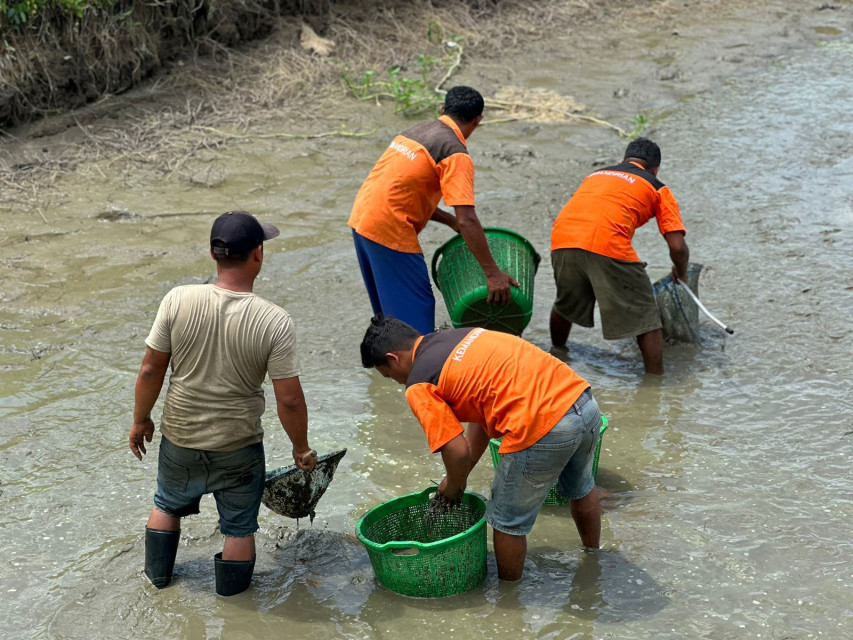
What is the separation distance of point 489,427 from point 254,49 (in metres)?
8.05

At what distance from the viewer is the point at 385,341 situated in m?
3.85

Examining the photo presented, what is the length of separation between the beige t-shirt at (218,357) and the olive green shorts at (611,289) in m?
2.72

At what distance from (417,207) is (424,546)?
2338 millimetres

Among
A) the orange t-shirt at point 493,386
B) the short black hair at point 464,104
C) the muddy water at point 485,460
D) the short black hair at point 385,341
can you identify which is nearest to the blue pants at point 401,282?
the muddy water at point 485,460

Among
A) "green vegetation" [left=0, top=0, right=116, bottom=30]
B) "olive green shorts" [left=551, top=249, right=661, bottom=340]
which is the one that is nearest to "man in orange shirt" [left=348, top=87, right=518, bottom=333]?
"olive green shorts" [left=551, top=249, right=661, bottom=340]

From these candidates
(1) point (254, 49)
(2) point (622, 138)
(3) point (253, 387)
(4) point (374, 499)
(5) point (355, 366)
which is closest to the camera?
(3) point (253, 387)

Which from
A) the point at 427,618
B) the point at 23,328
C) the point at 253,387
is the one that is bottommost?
the point at 427,618

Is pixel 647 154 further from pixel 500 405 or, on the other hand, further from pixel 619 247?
pixel 500 405

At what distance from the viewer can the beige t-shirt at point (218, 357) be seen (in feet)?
12.2

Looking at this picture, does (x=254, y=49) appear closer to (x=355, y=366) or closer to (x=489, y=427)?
(x=355, y=366)

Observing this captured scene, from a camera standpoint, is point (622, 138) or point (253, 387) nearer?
point (253, 387)

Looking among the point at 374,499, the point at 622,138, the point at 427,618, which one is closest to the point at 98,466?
the point at 374,499

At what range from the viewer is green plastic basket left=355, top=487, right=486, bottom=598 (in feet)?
12.8

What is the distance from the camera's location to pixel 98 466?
502cm
